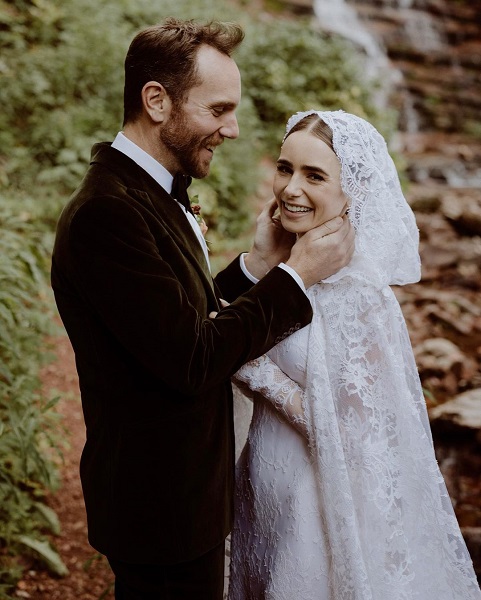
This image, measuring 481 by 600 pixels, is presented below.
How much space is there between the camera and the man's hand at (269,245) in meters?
2.46

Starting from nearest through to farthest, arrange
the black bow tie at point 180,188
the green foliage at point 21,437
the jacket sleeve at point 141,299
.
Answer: the jacket sleeve at point 141,299
the black bow tie at point 180,188
the green foliage at point 21,437

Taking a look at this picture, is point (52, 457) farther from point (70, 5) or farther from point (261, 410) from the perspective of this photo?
point (70, 5)

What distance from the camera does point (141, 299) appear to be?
161 centimetres

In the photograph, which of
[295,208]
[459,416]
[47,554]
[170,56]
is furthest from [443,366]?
[170,56]

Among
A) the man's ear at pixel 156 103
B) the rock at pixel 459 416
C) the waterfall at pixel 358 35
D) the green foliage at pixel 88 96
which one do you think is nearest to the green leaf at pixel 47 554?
the man's ear at pixel 156 103

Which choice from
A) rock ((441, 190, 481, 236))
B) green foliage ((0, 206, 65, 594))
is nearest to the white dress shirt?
green foliage ((0, 206, 65, 594))

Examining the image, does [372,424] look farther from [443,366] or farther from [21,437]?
[443,366]

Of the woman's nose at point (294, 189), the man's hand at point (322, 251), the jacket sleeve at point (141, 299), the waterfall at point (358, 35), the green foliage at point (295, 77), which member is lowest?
the jacket sleeve at point (141, 299)

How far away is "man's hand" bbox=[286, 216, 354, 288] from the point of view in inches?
76.9

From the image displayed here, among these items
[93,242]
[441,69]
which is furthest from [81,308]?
[441,69]

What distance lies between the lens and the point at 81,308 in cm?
179

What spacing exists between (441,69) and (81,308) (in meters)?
16.3

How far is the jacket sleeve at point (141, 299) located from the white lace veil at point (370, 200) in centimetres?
63

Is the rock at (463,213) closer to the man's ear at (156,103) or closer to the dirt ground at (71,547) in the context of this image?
the dirt ground at (71,547)
